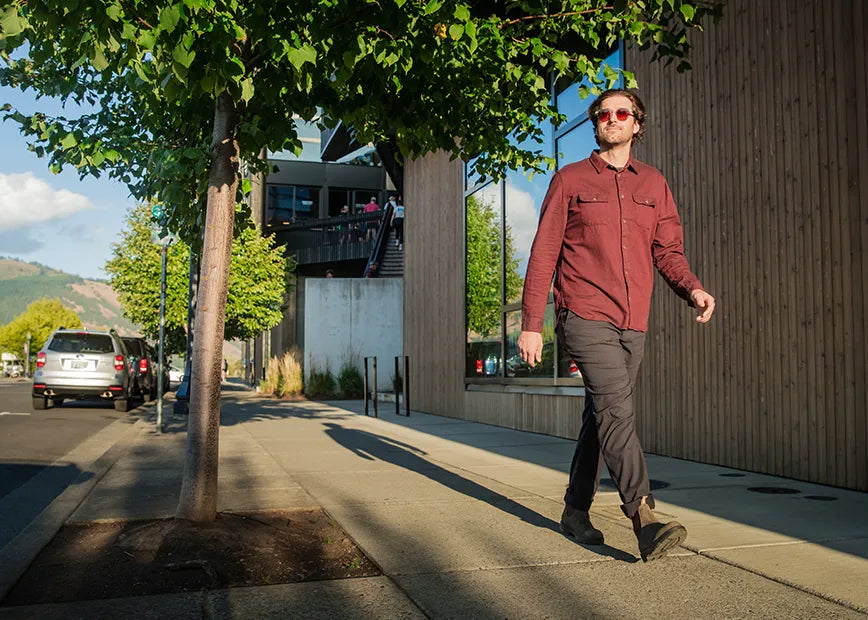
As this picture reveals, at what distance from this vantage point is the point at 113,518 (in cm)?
481

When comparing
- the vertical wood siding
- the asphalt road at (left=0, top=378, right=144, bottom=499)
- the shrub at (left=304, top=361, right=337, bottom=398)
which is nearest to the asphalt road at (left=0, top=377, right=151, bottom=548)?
the asphalt road at (left=0, top=378, right=144, bottom=499)

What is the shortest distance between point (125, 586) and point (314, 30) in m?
2.53

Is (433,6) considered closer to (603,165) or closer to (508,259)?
(603,165)

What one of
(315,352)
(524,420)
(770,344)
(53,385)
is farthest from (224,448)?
(315,352)

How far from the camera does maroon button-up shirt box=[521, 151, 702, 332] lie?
12.6 feet

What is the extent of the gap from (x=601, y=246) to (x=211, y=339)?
2099 mm

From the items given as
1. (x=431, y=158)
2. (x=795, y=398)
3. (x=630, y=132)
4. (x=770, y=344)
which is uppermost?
(x=431, y=158)

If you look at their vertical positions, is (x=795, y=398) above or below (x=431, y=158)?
below

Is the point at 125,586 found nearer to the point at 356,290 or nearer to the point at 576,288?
the point at 576,288

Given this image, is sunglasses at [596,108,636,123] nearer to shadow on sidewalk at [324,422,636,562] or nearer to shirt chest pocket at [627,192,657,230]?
shirt chest pocket at [627,192,657,230]

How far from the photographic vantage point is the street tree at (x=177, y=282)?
31.2m

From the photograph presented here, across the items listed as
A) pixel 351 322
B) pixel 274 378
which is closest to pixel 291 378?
pixel 274 378

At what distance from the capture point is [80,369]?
17641mm

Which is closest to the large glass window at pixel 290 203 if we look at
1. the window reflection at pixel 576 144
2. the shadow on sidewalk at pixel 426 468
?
the shadow on sidewalk at pixel 426 468
